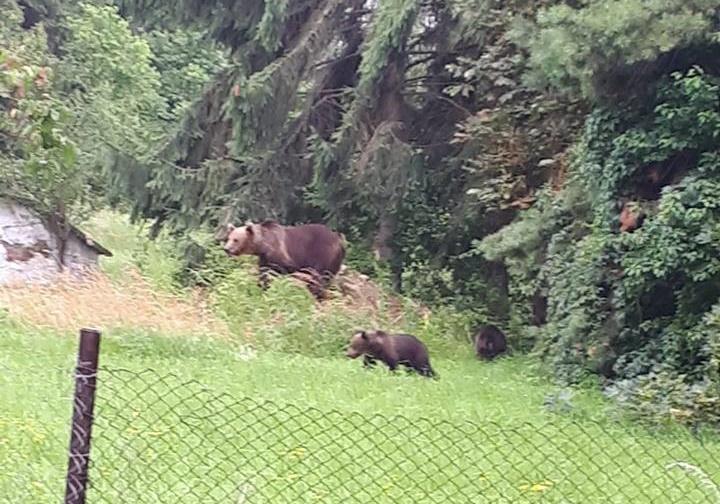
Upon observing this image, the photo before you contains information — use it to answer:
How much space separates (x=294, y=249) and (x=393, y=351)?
514 centimetres

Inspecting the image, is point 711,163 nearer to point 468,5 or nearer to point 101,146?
point 468,5

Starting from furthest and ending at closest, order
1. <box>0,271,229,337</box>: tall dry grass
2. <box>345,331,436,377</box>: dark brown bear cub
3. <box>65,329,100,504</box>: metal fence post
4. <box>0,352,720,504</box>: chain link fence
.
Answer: <box>0,271,229,337</box>: tall dry grass → <box>345,331,436,377</box>: dark brown bear cub → <box>0,352,720,504</box>: chain link fence → <box>65,329,100,504</box>: metal fence post

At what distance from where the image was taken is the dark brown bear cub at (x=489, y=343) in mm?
16703

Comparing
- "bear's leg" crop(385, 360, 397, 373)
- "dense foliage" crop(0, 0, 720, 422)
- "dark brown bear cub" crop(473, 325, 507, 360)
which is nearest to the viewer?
"dense foliage" crop(0, 0, 720, 422)

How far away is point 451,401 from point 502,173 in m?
A: 6.26

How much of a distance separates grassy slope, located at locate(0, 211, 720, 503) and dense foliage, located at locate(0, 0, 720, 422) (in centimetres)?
144

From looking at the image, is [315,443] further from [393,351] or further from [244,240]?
[244,240]

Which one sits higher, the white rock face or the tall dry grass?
the tall dry grass

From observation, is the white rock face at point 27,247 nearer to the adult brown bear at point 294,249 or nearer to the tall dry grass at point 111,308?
the adult brown bear at point 294,249

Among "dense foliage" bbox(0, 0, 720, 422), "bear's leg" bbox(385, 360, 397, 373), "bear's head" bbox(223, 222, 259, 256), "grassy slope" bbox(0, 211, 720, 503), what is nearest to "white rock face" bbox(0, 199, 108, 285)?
"dense foliage" bbox(0, 0, 720, 422)

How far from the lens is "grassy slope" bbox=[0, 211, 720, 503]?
691 centimetres

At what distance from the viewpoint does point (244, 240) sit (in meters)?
18.0

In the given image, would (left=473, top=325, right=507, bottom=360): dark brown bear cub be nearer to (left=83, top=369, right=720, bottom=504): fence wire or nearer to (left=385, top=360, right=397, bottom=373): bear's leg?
(left=385, top=360, right=397, bottom=373): bear's leg

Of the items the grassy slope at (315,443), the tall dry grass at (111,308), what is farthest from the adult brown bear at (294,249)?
the grassy slope at (315,443)
